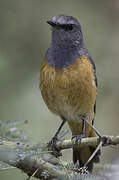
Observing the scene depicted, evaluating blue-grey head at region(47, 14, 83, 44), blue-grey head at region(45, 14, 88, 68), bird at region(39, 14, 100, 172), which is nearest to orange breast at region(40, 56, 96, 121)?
bird at region(39, 14, 100, 172)

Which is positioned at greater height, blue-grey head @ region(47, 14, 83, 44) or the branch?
blue-grey head @ region(47, 14, 83, 44)

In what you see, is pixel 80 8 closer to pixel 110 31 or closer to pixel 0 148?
pixel 110 31

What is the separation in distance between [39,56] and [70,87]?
7.71 feet

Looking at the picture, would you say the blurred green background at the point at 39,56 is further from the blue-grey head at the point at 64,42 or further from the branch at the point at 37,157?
the branch at the point at 37,157

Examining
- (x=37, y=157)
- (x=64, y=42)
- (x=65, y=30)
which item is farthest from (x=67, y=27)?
(x=37, y=157)

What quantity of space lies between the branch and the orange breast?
913mm

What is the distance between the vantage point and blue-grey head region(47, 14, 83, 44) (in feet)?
19.0

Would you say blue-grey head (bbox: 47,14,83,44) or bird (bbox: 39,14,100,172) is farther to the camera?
blue-grey head (bbox: 47,14,83,44)

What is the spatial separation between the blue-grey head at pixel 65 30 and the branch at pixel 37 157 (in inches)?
69.8

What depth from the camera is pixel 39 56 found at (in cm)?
777

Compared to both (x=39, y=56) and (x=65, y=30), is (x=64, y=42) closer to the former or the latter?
(x=65, y=30)

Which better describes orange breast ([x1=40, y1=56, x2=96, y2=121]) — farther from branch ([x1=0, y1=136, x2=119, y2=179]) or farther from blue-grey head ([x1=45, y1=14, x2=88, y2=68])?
branch ([x1=0, y1=136, x2=119, y2=179])

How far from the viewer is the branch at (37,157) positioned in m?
4.20

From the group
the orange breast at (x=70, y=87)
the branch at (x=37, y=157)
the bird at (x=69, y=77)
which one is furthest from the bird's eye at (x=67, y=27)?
the branch at (x=37, y=157)
